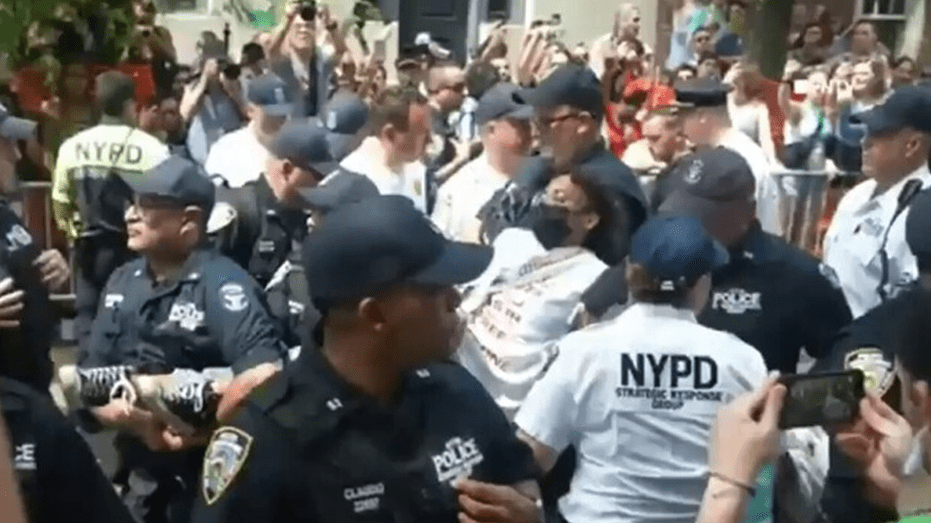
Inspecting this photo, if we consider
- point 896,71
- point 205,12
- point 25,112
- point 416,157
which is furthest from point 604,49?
point 205,12

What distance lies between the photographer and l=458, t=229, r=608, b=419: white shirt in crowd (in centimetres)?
515

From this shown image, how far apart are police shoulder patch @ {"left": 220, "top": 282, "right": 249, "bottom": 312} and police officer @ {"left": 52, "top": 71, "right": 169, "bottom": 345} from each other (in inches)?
64.2

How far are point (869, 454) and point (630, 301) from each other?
4.81 ft

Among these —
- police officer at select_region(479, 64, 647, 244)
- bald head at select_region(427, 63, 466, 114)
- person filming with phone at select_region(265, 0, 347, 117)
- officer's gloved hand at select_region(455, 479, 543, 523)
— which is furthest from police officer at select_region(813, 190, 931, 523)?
bald head at select_region(427, 63, 466, 114)

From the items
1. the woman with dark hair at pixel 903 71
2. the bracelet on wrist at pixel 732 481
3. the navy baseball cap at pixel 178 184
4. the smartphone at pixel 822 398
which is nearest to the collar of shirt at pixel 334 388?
the bracelet on wrist at pixel 732 481

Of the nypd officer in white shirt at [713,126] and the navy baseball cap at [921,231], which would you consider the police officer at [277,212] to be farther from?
the navy baseball cap at [921,231]

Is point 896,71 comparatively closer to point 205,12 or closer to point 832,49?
point 832,49

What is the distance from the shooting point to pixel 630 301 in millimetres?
4418

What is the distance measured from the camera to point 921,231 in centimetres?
431

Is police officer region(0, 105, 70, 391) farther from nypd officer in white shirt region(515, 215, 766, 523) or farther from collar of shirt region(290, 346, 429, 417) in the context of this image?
nypd officer in white shirt region(515, 215, 766, 523)

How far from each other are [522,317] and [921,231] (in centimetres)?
138

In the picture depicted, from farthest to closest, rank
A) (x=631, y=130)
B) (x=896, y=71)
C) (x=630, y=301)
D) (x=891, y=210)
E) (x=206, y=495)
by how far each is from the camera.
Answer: (x=896, y=71), (x=631, y=130), (x=891, y=210), (x=630, y=301), (x=206, y=495)

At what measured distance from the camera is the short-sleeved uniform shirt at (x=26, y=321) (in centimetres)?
373

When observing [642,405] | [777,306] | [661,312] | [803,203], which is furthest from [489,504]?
[803,203]
